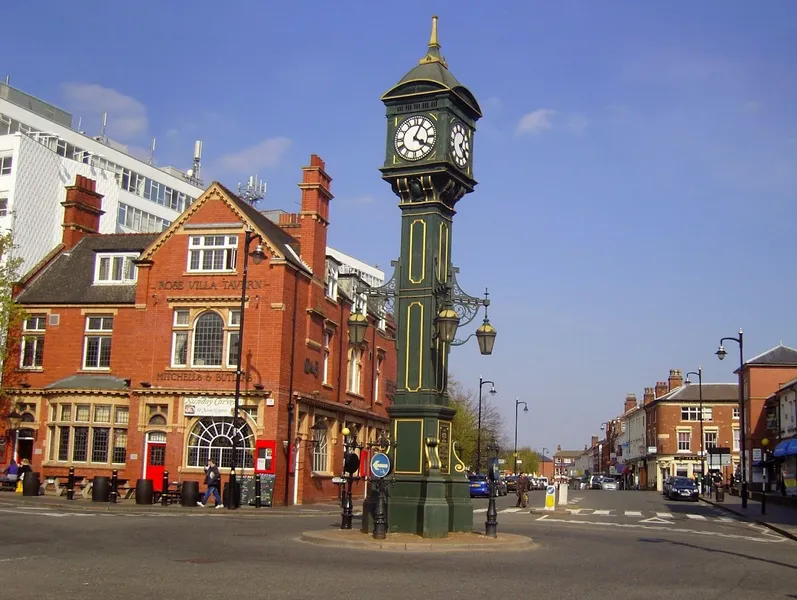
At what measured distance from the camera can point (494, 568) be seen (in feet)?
50.4

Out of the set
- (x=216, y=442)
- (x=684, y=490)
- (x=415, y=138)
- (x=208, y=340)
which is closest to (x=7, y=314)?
→ (x=208, y=340)

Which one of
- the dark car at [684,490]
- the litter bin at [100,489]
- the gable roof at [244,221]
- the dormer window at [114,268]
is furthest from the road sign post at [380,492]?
the dark car at [684,490]

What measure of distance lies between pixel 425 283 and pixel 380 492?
189 inches

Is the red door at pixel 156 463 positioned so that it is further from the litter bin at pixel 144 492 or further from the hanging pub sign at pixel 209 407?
the litter bin at pixel 144 492

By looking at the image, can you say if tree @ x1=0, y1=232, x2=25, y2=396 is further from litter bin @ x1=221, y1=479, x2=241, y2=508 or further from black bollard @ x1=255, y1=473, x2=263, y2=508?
litter bin @ x1=221, y1=479, x2=241, y2=508

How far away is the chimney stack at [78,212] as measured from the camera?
46219mm

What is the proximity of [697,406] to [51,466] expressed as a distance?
7567cm

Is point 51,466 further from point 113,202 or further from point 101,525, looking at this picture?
point 113,202

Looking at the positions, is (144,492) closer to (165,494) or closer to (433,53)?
(165,494)

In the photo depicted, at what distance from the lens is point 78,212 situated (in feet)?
154

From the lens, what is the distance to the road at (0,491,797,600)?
12.1m

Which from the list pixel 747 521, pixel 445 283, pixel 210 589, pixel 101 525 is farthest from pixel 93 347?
pixel 210 589

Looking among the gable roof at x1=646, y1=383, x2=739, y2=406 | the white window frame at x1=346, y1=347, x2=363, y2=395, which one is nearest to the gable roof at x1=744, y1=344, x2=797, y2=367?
the gable roof at x1=646, y1=383, x2=739, y2=406

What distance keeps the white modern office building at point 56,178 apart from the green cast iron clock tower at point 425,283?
41739 millimetres
